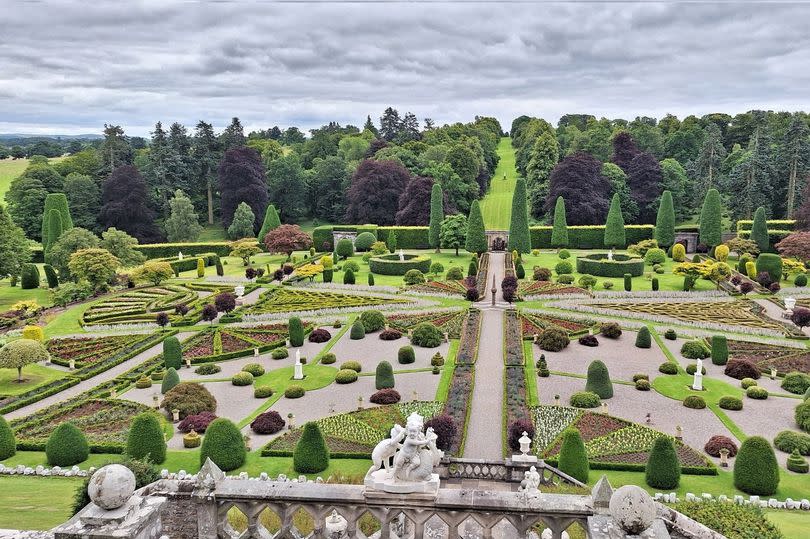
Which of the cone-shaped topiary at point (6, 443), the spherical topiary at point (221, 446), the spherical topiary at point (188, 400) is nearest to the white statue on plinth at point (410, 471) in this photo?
the spherical topiary at point (221, 446)

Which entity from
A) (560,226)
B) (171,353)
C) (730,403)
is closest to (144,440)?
(171,353)

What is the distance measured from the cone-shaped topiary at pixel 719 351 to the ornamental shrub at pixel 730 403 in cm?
663

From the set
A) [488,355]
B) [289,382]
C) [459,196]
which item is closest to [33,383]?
[289,382]

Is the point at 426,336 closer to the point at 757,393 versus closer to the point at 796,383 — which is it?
the point at 757,393

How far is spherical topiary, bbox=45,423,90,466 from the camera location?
2323 cm

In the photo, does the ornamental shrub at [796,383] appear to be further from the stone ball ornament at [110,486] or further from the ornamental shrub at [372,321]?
the stone ball ornament at [110,486]

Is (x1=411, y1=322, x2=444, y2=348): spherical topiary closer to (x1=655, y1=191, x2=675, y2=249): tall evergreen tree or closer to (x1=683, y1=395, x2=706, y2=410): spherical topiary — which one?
(x1=683, y1=395, x2=706, y2=410): spherical topiary

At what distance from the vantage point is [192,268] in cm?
6888

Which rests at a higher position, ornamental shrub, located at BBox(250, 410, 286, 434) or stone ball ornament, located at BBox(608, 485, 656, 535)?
stone ball ornament, located at BBox(608, 485, 656, 535)

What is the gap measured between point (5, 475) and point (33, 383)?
40.1 feet

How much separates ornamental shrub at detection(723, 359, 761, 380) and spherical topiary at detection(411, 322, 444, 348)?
16.0 meters

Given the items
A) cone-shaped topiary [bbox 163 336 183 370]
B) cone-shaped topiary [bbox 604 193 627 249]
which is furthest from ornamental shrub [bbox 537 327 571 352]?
cone-shaped topiary [bbox 604 193 627 249]

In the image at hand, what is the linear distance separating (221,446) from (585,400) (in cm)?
1607

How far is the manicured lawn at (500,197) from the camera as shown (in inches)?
3873
